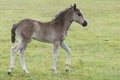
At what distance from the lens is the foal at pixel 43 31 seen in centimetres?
1045

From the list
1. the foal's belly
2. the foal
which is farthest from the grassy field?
the foal's belly

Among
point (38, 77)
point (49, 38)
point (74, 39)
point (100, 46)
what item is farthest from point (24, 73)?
point (74, 39)

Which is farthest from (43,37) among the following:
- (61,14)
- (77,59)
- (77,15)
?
(77,59)

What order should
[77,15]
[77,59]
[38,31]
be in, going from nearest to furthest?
[38,31] → [77,15] → [77,59]

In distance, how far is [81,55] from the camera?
1422cm

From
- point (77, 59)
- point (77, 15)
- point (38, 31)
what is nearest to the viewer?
point (38, 31)

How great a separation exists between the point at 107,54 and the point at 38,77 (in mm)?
4812

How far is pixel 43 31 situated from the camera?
422 inches

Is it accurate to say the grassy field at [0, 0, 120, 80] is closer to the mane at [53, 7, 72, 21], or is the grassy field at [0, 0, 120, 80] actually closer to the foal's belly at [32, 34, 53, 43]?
the foal's belly at [32, 34, 53, 43]

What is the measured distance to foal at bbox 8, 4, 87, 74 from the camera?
10445 mm

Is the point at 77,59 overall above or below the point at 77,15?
below

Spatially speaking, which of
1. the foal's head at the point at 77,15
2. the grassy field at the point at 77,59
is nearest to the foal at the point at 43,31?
the foal's head at the point at 77,15

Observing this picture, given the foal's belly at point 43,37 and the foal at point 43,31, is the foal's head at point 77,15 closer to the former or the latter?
the foal at point 43,31

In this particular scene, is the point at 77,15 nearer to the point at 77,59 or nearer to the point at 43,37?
the point at 43,37
